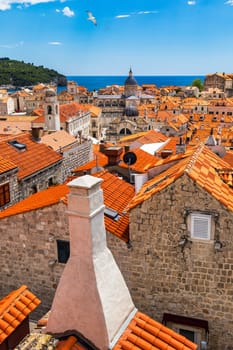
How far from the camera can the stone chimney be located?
5.08 metres

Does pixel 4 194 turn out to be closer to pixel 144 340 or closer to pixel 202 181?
pixel 202 181

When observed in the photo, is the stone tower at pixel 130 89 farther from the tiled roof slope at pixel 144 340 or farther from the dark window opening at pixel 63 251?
the tiled roof slope at pixel 144 340

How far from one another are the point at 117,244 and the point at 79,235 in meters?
5.45

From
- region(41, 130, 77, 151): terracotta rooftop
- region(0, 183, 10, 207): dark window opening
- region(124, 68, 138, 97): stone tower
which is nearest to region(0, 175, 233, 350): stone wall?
region(0, 183, 10, 207): dark window opening

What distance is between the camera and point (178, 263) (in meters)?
9.97

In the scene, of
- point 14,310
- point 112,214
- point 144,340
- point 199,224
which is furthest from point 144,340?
point 112,214

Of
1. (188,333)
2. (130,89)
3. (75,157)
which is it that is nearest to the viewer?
(188,333)

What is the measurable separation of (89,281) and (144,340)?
1295mm

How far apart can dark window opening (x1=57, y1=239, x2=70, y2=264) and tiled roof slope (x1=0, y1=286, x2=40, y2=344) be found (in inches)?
170

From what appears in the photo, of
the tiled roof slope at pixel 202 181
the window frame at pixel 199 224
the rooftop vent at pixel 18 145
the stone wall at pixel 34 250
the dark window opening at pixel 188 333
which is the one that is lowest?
the dark window opening at pixel 188 333

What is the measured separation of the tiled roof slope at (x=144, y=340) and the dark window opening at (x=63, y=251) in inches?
215

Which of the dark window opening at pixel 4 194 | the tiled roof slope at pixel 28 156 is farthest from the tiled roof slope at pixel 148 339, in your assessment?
the tiled roof slope at pixel 28 156

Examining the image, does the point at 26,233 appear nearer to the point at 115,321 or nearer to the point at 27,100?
the point at 115,321

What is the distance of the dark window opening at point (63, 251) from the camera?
11078 millimetres
